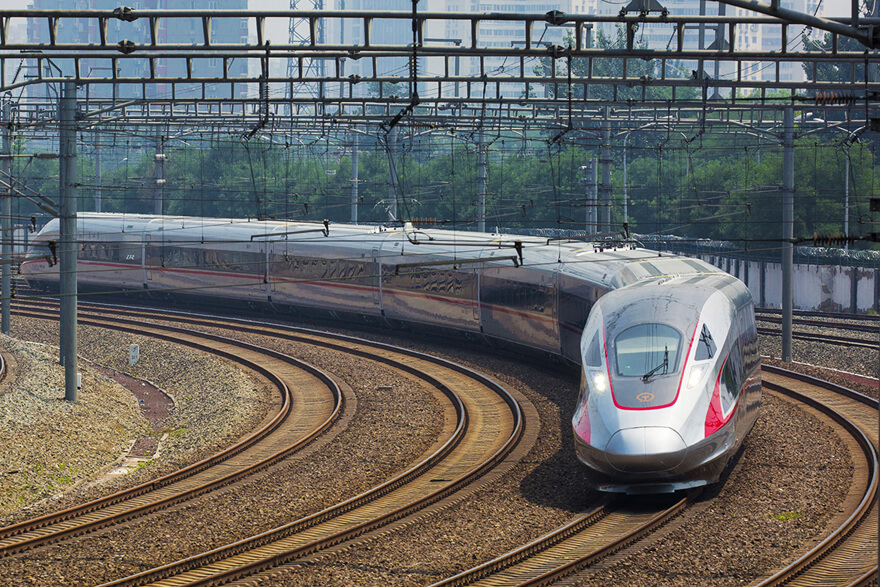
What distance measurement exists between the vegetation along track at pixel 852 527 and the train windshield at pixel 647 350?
9.61ft

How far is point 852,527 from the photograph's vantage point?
1244 cm

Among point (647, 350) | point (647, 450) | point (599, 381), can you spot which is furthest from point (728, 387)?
point (647, 450)

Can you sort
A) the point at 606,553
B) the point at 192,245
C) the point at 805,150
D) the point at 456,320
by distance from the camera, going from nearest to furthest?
the point at 606,553 → the point at 456,320 → the point at 192,245 → the point at 805,150

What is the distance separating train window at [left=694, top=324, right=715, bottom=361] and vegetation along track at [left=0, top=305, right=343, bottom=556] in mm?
A: 7239

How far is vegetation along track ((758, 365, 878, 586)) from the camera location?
10930mm

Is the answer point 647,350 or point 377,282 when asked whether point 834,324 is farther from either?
point 647,350

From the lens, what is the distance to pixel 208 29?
14789 mm

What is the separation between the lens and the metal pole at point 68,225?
866 inches

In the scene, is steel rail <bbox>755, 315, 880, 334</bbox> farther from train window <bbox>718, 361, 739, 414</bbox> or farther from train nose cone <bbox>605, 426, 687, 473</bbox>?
train nose cone <bbox>605, 426, 687, 473</bbox>

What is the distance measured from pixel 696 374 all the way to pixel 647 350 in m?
0.76

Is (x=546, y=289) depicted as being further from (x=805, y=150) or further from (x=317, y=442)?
(x=805, y=150)

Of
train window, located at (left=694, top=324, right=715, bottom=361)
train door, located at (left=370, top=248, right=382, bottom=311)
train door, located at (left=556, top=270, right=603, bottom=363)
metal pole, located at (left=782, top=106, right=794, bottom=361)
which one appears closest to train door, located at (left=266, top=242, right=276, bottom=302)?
train door, located at (left=370, top=248, right=382, bottom=311)

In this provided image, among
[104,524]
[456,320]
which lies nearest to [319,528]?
[104,524]

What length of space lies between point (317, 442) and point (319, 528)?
5325 mm
